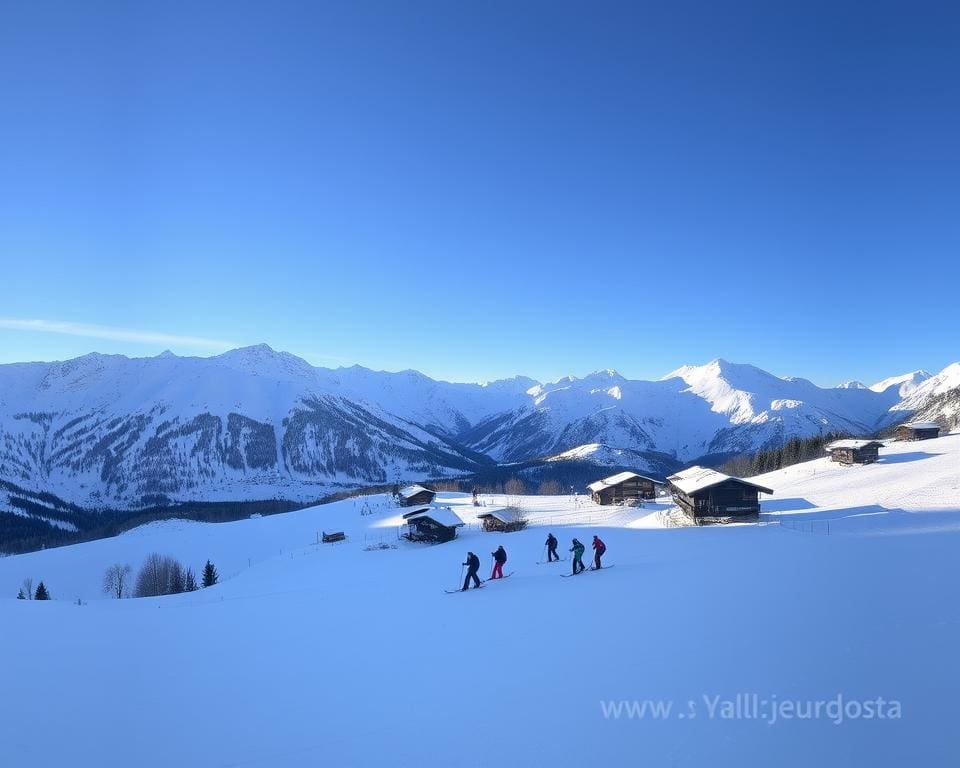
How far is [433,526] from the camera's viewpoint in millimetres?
50656

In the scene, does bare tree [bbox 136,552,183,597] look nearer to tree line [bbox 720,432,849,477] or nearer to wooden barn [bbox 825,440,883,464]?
wooden barn [bbox 825,440,883,464]

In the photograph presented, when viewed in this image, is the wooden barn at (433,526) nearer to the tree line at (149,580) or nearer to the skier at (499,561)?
the skier at (499,561)

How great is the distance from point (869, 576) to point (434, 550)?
32.9 meters

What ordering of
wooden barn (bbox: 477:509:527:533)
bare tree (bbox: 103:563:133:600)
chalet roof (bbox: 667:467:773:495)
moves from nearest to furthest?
1. chalet roof (bbox: 667:467:773:495)
2. wooden barn (bbox: 477:509:527:533)
3. bare tree (bbox: 103:563:133:600)

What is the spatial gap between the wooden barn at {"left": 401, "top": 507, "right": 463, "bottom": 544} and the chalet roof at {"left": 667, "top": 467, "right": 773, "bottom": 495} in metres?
22.8

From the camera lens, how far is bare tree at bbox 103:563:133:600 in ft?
230

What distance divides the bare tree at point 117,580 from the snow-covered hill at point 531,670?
2482 inches

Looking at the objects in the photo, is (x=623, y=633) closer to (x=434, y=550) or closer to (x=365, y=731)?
(x=365, y=731)

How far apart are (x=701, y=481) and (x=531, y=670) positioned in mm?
38192

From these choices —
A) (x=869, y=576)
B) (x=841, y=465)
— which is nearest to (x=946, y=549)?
(x=869, y=576)

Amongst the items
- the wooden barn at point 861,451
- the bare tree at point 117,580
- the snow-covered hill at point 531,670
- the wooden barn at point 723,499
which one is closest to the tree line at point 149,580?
the bare tree at point 117,580

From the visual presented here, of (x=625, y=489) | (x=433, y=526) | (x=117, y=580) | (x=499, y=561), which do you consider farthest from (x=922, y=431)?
(x=117, y=580)

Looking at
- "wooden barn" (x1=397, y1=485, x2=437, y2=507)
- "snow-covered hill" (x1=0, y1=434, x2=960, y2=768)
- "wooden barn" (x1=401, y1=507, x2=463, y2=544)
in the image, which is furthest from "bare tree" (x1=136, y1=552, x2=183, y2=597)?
"snow-covered hill" (x1=0, y1=434, x2=960, y2=768)

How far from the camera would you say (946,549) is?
18109mm
